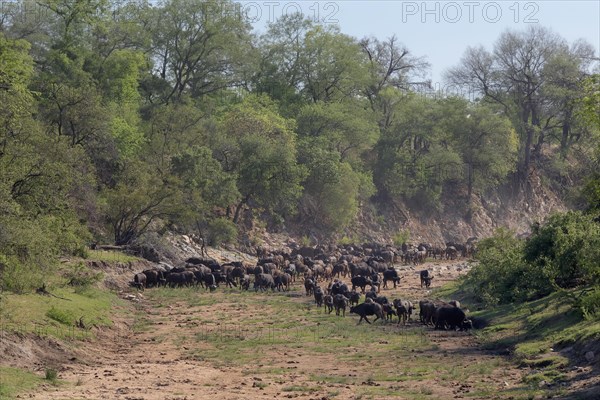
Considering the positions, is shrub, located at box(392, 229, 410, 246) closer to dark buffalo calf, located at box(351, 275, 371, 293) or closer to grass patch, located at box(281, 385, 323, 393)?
dark buffalo calf, located at box(351, 275, 371, 293)

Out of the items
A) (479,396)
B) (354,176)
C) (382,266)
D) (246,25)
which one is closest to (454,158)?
(354,176)

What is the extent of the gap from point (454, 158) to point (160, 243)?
35.8 m

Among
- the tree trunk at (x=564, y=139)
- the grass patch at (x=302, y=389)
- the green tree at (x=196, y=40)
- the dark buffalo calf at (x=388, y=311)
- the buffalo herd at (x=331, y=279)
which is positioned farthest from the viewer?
the tree trunk at (x=564, y=139)

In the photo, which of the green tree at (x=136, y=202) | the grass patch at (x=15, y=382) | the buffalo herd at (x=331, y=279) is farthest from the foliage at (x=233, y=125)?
the grass patch at (x=15, y=382)

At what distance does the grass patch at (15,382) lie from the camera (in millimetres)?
16703

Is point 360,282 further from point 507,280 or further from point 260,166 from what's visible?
point 260,166

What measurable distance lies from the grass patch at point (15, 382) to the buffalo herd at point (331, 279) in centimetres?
1368

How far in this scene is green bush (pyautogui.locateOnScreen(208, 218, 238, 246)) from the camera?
5412cm

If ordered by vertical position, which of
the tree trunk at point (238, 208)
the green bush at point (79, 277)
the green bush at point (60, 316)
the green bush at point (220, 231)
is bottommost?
the green bush at point (60, 316)

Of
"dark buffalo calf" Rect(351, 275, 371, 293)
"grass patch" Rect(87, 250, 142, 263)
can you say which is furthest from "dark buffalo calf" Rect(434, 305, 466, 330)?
"grass patch" Rect(87, 250, 142, 263)

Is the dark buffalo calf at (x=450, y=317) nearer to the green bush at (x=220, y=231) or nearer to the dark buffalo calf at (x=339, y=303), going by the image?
the dark buffalo calf at (x=339, y=303)

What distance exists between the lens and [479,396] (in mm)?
17328

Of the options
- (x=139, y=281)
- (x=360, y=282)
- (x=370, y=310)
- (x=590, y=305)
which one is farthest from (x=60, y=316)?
(x=360, y=282)

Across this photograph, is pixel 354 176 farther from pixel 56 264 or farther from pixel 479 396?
pixel 479 396
